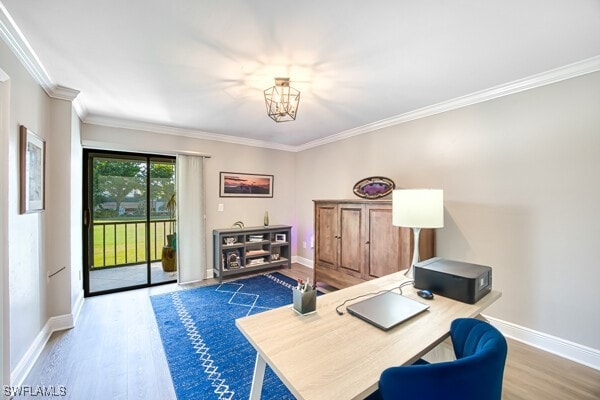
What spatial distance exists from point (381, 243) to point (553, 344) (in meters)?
1.58

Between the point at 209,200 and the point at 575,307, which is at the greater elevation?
the point at 209,200

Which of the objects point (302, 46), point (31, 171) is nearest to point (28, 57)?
point (31, 171)

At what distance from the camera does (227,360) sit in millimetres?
2021

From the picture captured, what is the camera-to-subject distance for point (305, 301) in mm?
1278

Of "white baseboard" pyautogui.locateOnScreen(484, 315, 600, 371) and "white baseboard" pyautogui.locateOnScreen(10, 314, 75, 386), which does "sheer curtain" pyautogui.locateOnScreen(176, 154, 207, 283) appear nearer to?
"white baseboard" pyautogui.locateOnScreen(10, 314, 75, 386)

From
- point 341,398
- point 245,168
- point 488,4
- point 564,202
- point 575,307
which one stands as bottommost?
point 575,307

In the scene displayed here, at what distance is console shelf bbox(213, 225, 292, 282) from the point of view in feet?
13.0

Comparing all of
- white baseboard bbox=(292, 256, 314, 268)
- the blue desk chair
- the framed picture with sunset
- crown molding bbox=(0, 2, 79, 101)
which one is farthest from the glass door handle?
the blue desk chair

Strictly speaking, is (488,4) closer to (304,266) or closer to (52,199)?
(52,199)

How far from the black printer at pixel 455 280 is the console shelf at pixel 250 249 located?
298 centimetres

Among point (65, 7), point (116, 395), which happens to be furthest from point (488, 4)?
point (116, 395)

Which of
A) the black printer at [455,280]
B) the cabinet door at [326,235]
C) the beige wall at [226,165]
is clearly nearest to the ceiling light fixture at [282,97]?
the cabinet door at [326,235]

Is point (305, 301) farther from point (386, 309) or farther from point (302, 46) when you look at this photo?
point (302, 46)

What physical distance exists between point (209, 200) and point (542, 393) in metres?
4.12
